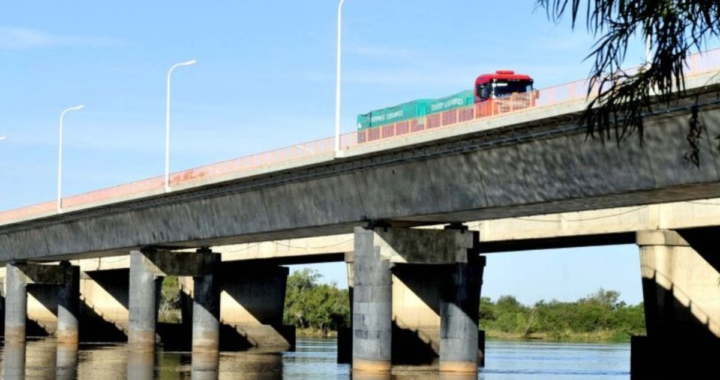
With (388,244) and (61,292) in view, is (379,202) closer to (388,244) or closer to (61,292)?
(388,244)

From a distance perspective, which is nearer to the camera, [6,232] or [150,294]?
[150,294]

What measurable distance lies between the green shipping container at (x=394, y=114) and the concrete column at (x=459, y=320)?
7131 millimetres

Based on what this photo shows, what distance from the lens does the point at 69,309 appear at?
9106 centimetres

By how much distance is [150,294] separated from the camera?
247ft

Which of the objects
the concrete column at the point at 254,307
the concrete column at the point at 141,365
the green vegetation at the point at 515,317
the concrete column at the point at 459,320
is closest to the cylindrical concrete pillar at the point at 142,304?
the concrete column at the point at 141,365

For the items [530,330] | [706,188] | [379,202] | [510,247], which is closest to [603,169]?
[706,188]

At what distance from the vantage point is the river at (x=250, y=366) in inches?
2173

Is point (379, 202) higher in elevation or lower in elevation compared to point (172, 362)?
higher

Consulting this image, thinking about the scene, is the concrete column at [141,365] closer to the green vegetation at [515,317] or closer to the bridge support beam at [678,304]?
the bridge support beam at [678,304]

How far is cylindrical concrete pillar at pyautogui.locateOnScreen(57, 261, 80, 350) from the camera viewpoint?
8931 cm

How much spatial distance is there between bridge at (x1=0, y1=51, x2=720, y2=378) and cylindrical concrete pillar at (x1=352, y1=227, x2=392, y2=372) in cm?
5

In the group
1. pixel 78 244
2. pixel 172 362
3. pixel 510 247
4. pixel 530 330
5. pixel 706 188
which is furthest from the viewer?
pixel 530 330

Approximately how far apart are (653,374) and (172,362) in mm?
26602

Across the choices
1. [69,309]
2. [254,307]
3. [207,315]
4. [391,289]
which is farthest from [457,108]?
[69,309]
